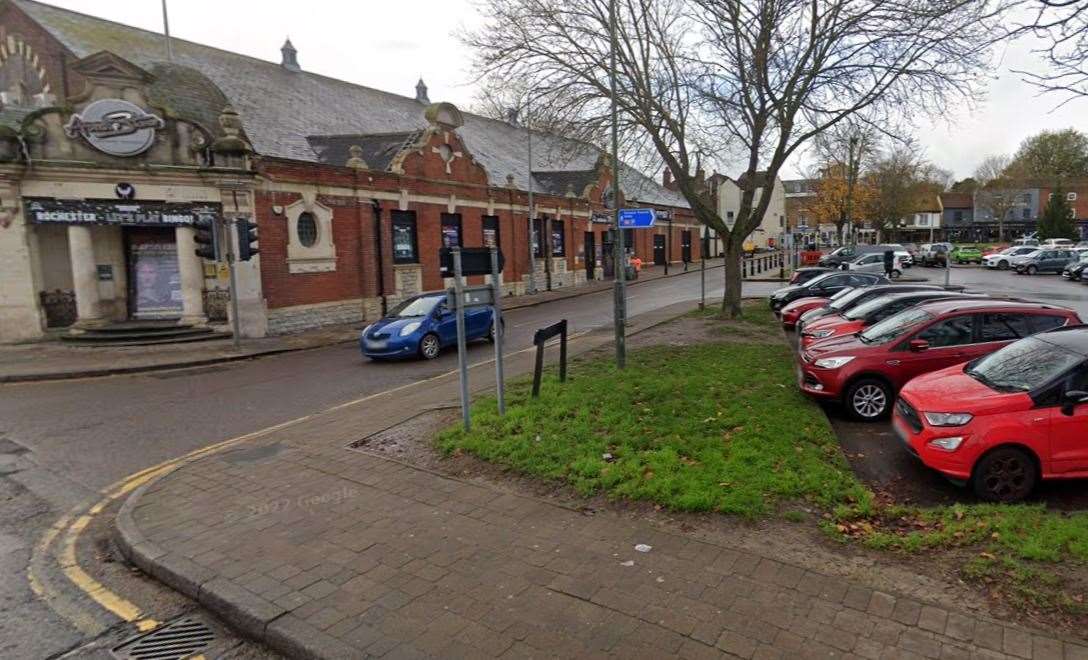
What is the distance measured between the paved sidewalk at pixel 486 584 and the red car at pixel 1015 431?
7.63 ft

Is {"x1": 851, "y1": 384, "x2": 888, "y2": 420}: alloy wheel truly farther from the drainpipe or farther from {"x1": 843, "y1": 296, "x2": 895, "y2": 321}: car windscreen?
the drainpipe

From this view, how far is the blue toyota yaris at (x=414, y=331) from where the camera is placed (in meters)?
14.7

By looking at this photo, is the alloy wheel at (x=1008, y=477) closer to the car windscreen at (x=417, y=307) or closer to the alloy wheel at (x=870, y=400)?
the alloy wheel at (x=870, y=400)

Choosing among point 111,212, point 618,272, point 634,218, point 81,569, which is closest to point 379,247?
point 111,212

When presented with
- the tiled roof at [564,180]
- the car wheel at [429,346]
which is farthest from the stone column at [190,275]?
the tiled roof at [564,180]

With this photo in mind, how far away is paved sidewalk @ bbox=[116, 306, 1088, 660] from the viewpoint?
3619 millimetres

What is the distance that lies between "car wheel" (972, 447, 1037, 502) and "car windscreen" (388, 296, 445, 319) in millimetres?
12138

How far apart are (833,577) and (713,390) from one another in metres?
4.88

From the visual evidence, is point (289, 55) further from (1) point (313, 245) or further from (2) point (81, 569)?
(2) point (81, 569)

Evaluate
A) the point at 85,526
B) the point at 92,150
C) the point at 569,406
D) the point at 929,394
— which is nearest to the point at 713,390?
the point at 569,406

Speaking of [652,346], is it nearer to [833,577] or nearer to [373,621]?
[833,577]

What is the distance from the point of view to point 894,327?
9047mm

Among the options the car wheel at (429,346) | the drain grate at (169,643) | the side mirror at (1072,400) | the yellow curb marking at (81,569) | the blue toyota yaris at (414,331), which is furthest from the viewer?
the car wheel at (429,346)

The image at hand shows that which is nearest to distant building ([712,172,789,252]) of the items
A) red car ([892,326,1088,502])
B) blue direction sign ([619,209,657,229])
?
blue direction sign ([619,209,657,229])
